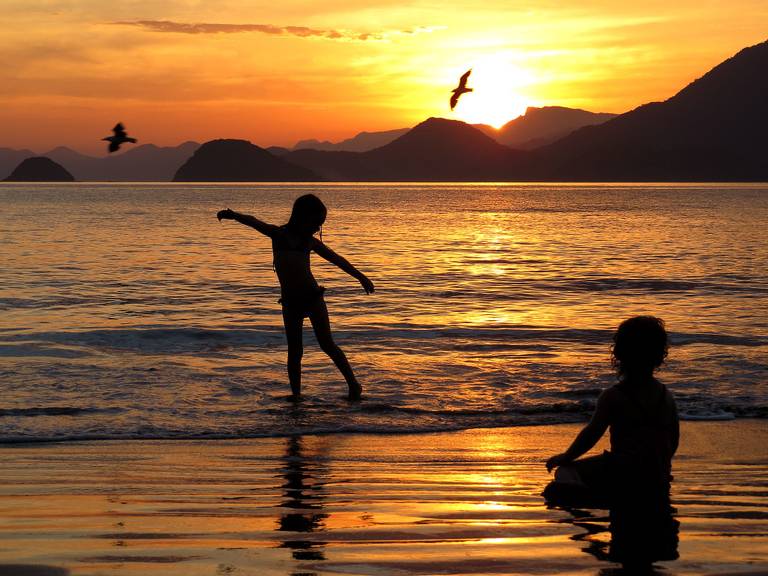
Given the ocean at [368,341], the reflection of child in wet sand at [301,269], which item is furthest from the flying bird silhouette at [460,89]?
the reflection of child in wet sand at [301,269]

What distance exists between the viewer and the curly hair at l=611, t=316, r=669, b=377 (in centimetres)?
548

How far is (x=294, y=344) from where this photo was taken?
33.7 ft

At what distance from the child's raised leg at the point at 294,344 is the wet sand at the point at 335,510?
1954mm

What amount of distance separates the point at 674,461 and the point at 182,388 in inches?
235

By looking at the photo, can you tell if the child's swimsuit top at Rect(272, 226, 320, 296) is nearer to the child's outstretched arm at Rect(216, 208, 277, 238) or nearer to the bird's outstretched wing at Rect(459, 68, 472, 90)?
the child's outstretched arm at Rect(216, 208, 277, 238)

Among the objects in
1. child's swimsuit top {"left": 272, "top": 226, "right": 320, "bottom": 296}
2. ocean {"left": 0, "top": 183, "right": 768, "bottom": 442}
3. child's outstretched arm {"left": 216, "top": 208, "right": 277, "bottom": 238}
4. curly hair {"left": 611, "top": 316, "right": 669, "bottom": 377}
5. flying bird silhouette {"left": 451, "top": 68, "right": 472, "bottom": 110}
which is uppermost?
flying bird silhouette {"left": 451, "top": 68, "right": 472, "bottom": 110}

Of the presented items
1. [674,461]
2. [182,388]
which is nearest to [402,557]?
[674,461]

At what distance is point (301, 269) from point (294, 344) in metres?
0.86

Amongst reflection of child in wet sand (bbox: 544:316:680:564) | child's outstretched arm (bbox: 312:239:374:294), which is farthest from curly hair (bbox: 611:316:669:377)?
child's outstretched arm (bbox: 312:239:374:294)

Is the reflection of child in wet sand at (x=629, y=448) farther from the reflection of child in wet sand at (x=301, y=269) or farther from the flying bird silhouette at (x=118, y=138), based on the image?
the flying bird silhouette at (x=118, y=138)

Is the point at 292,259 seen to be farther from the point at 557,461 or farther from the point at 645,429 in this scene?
the point at 645,429

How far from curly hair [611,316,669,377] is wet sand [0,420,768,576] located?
2.85 feet

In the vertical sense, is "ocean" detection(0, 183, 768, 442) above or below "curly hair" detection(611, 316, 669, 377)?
below

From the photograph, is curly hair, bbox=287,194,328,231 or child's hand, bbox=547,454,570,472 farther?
curly hair, bbox=287,194,328,231
